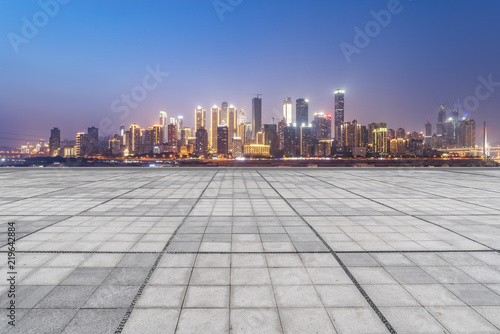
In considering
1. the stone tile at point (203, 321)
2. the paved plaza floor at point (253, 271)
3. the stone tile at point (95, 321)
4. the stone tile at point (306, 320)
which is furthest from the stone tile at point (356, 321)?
the stone tile at point (95, 321)

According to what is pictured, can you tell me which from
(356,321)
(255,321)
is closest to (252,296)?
(255,321)

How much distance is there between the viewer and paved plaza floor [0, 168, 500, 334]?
3953 mm

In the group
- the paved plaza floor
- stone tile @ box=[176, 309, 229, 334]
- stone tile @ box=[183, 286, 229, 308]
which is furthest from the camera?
stone tile @ box=[183, 286, 229, 308]

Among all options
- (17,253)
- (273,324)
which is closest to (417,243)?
(273,324)

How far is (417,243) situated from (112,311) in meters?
7.00

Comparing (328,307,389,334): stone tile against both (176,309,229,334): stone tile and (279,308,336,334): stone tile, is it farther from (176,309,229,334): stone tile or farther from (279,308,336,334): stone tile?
(176,309,229,334): stone tile

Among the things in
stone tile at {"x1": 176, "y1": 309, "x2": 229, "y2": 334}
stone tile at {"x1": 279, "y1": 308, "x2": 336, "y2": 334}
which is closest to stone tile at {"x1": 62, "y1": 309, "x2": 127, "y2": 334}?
stone tile at {"x1": 176, "y1": 309, "x2": 229, "y2": 334}

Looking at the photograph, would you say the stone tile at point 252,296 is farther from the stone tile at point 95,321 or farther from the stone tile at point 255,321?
the stone tile at point 95,321

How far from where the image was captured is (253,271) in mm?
5477

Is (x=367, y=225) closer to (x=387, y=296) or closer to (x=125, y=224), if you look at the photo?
(x=387, y=296)

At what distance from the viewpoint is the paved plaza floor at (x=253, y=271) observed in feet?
13.0

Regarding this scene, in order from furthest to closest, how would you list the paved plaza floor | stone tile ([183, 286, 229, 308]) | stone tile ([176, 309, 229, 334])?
stone tile ([183, 286, 229, 308]) < the paved plaza floor < stone tile ([176, 309, 229, 334])

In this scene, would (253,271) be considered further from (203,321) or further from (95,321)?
(95,321)

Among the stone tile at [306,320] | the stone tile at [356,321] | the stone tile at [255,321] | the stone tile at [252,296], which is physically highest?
the stone tile at [252,296]
